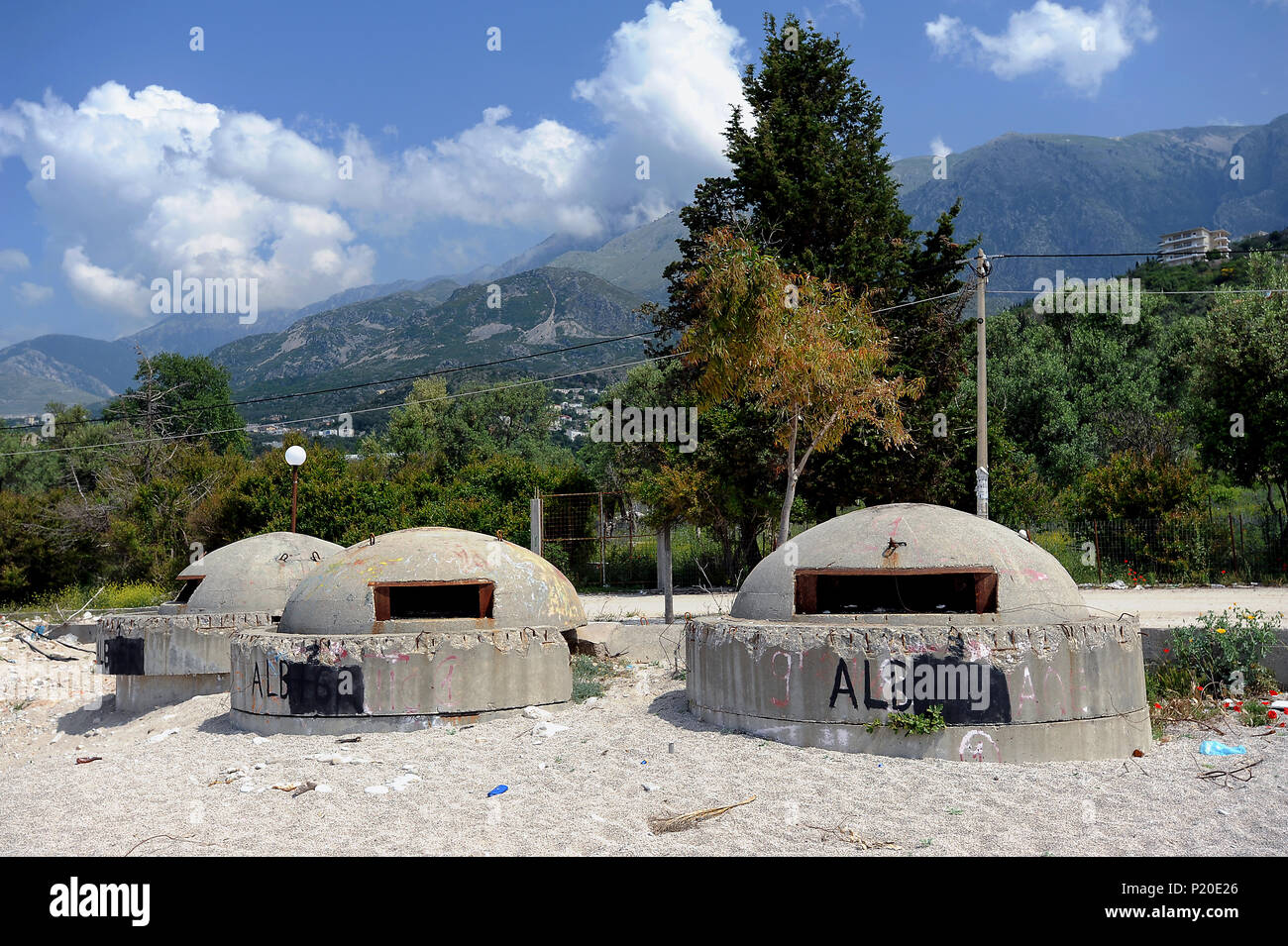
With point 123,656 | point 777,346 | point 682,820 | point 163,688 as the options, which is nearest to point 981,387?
point 777,346

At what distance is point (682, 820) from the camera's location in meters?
6.53

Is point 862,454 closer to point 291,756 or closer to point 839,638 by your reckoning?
point 839,638

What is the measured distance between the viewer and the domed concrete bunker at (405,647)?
384 inches

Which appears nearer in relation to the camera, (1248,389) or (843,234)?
(1248,389)

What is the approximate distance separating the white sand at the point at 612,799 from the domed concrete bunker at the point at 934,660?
27 cm

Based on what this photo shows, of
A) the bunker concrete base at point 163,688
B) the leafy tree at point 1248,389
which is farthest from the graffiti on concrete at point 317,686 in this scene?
the leafy tree at point 1248,389

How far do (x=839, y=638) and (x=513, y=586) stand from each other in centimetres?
406

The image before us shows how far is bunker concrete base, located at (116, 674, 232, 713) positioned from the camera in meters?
13.4

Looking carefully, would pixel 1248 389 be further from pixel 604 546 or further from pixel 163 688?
pixel 163 688

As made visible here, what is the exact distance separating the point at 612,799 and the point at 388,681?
3480mm

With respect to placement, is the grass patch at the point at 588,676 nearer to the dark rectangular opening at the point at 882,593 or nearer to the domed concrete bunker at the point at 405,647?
the domed concrete bunker at the point at 405,647

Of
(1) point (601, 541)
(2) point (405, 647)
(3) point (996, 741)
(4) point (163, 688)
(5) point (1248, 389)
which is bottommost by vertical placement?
(4) point (163, 688)

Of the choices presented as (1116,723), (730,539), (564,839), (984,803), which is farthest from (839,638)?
(730,539)

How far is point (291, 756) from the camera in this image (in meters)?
8.93
